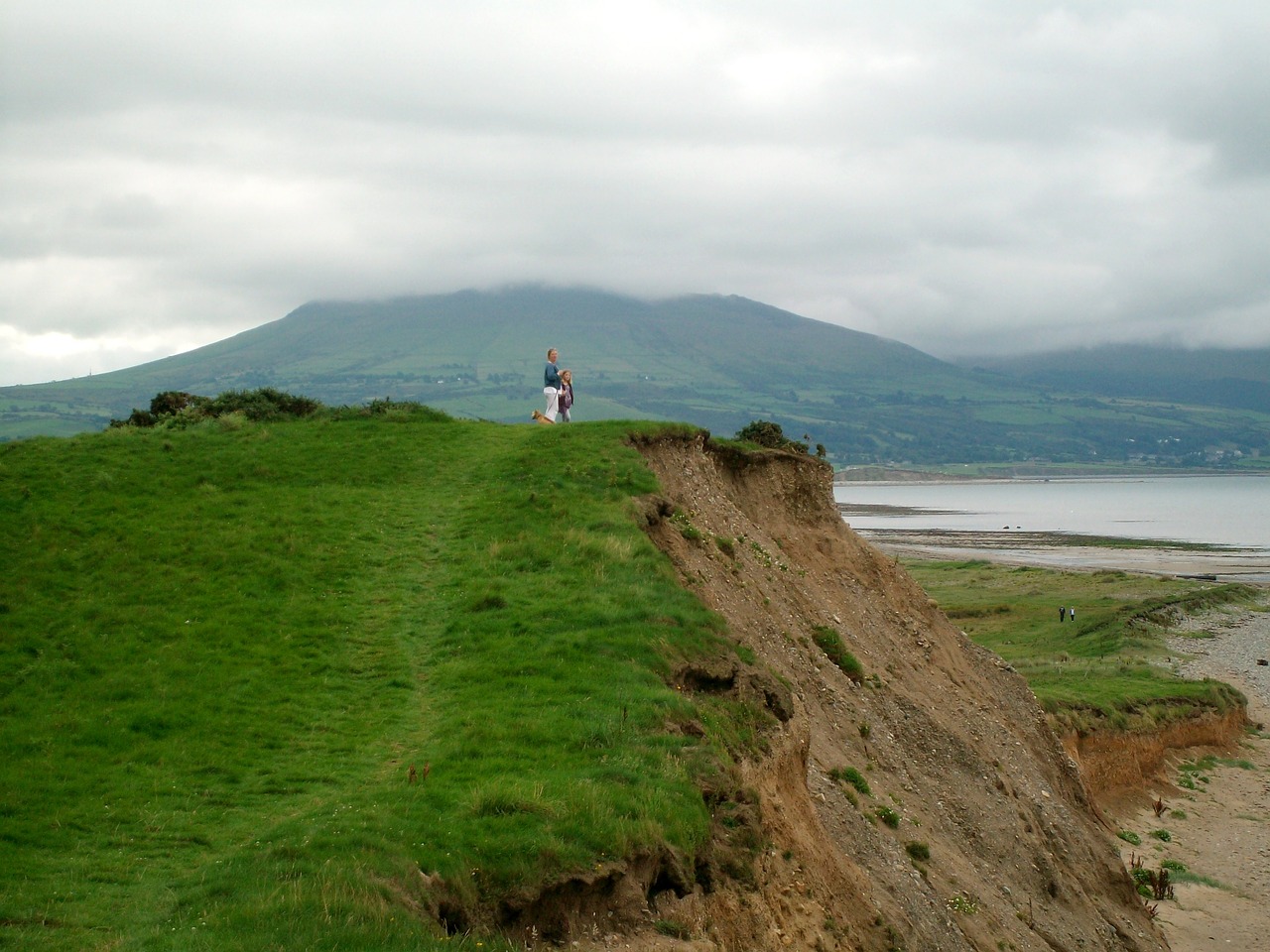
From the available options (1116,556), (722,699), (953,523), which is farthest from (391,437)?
(953,523)

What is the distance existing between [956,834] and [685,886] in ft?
37.4

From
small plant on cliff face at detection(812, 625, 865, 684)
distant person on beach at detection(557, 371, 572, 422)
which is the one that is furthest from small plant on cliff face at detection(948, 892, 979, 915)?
distant person on beach at detection(557, 371, 572, 422)

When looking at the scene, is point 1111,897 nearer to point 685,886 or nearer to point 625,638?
point 625,638

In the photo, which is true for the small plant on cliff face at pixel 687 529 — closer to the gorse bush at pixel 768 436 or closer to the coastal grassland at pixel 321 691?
the coastal grassland at pixel 321 691

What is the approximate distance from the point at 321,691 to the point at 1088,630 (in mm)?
70026

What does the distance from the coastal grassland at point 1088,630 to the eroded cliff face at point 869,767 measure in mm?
12176

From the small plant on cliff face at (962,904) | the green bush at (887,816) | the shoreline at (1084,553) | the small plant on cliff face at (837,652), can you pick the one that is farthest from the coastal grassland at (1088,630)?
the green bush at (887,816)

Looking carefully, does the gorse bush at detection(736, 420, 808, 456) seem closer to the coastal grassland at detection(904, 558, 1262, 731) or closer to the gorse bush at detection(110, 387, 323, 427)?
the gorse bush at detection(110, 387, 323, 427)

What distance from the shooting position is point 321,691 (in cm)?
1630

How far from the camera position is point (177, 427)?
31.5 metres

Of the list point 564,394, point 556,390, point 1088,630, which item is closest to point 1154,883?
point 564,394

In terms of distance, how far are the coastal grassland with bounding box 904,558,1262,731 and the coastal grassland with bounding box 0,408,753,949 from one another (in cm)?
2658

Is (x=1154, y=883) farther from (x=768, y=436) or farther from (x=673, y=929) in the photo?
(x=673, y=929)

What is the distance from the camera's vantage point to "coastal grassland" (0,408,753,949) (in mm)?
10375
